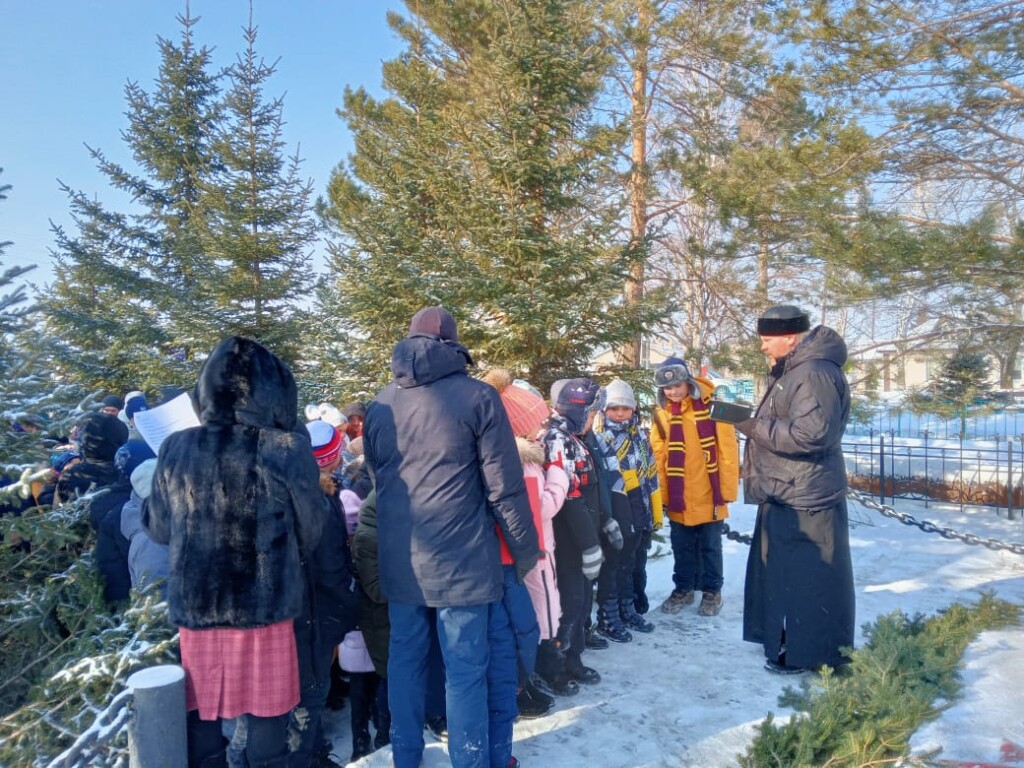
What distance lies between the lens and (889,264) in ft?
22.3

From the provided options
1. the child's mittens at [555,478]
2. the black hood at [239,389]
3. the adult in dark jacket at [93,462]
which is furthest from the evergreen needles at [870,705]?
the adult in dark jacket at [93,462]

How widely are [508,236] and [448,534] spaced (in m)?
4.89

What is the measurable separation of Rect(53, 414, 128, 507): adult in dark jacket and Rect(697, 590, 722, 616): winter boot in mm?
4346

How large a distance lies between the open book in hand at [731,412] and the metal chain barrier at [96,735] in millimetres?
3773

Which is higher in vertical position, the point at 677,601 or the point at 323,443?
the point at 323,443

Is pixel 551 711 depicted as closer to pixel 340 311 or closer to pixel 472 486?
pixel 472 486

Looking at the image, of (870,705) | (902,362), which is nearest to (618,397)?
(870,705)

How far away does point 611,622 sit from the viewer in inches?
202

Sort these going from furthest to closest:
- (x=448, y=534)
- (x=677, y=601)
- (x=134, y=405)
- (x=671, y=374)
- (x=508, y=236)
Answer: (x=508, y=236) < (x=134, y=405) < (x=677, y=601) < (x=671, y=374) < (x=448, y=534)

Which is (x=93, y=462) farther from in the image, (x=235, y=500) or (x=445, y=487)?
(x=445, y=487)

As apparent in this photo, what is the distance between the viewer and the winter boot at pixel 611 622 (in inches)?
201

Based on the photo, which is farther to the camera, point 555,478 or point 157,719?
point 555,478

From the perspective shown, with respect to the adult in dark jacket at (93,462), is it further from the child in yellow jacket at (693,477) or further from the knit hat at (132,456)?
the child in yellow jacket at (693,477)

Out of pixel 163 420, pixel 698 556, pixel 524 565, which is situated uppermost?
pixel 163 420
